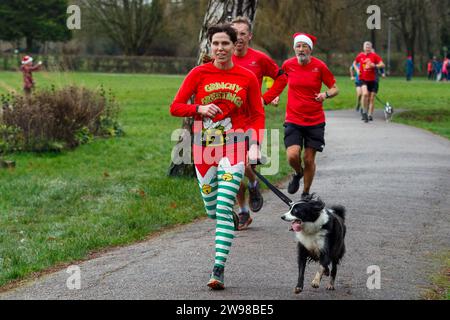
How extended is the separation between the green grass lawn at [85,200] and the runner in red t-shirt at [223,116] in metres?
1.97

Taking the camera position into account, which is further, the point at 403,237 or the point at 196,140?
the point at 403,237

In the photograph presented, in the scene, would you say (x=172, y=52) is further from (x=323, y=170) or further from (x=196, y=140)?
(x=196, y=140)

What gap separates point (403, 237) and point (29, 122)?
9.71 metres

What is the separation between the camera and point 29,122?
16.9 meters

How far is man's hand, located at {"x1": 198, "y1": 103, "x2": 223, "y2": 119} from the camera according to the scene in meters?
6.83

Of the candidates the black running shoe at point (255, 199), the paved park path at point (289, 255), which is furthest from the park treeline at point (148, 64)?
the black running shoe at point (255, 199)

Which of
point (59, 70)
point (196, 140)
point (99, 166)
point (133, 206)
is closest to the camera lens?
point (196, 140)

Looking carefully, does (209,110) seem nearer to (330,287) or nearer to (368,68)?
(330,287)

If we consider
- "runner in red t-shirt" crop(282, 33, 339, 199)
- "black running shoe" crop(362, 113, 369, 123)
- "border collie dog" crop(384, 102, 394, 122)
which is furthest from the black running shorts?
"border collie dog" crop(384, 102, 394, 122)

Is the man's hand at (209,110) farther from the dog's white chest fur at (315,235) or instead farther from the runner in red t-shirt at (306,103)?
the runner in red t-shirt at (306,103)

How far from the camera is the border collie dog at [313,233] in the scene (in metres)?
6.49

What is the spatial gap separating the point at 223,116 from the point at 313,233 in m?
1.25

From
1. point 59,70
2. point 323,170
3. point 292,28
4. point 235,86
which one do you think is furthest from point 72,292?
point 292,28

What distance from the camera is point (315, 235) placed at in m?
6.57
